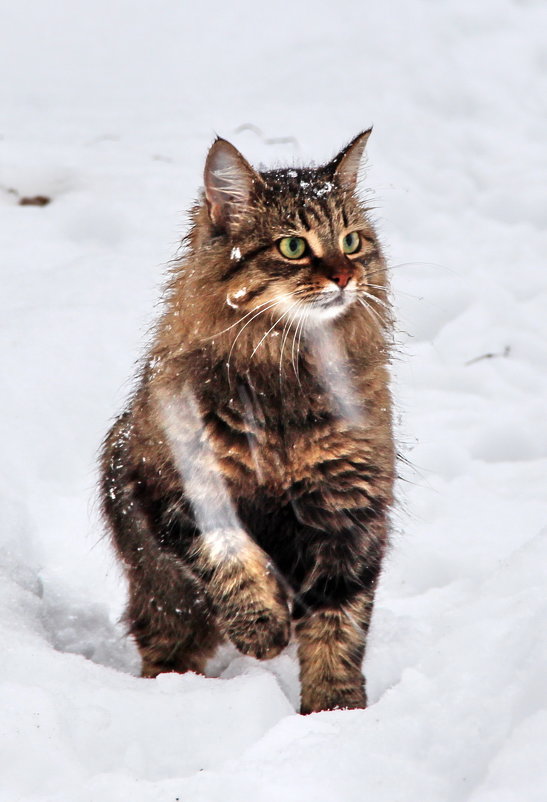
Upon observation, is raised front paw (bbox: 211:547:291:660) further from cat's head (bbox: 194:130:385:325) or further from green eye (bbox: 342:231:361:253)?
green eye (bbox: 342:231:361:253)

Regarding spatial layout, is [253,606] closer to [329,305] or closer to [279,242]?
[329,305]

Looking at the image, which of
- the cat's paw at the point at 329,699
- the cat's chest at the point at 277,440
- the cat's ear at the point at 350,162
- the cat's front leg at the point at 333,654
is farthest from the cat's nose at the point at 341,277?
the cat's paw at the point at 329,699

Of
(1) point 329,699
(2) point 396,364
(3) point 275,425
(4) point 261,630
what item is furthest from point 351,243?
(2) point 396,364

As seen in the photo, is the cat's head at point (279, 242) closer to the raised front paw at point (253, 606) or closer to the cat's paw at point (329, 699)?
the raised front paw at point (253, 606)

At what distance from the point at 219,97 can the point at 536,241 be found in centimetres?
272

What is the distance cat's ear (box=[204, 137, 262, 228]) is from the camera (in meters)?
2.86

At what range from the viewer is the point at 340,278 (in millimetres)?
2777

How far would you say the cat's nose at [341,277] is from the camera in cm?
278

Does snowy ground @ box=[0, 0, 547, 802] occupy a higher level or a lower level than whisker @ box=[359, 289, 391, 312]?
lower

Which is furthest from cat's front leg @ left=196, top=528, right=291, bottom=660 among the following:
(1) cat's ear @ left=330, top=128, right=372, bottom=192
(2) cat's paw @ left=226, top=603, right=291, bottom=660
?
(1) cat's ear @ left=330, top=128, right=372, bottom=192

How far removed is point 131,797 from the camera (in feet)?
6.66

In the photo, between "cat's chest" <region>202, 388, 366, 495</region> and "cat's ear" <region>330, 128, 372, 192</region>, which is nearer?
"cat's chest" <region>202, 388, 366, 495</region>

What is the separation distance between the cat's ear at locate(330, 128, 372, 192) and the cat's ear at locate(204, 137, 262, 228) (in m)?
0.34

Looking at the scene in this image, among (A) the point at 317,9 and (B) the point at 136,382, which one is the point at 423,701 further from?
(A) the point at 317,9
